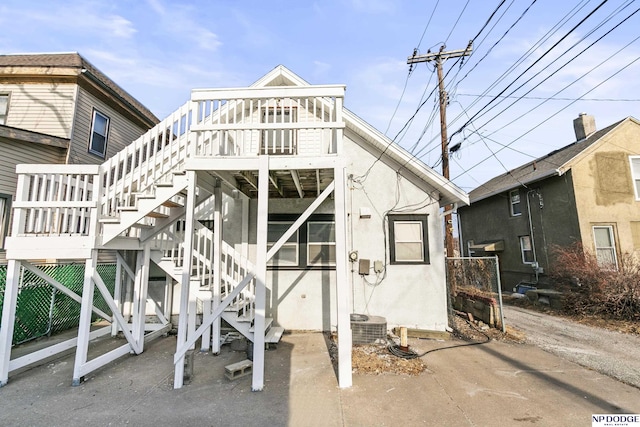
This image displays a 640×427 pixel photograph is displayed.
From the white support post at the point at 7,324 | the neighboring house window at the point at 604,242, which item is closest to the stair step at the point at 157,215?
the white support post at the point at 7,324

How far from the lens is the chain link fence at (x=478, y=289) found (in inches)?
255

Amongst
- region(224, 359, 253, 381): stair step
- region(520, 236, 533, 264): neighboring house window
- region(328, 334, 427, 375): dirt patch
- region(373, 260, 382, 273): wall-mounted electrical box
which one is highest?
region(520, 236, 533, 264): neighboring house window

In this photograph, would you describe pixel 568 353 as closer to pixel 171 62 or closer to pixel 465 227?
pixel 171 62

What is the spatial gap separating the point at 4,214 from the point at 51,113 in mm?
2928

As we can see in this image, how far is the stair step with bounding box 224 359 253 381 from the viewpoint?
3.91 m

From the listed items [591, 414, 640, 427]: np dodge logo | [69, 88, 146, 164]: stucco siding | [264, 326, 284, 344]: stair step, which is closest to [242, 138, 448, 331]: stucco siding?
[264, 326, 284, 344]: stair step

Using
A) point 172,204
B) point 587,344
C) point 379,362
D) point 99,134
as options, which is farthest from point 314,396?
point 99,134

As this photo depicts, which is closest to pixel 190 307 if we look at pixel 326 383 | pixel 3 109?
pixel 326 383

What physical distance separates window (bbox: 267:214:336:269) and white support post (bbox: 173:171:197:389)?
2.42m

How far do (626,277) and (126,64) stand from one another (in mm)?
14663

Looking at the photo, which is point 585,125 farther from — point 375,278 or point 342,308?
point 342,308

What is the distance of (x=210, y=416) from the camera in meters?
3.06

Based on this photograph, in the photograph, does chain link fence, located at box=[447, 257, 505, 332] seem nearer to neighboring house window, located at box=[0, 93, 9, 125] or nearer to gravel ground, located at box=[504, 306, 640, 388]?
gravel ground, located at box=[504, 306, 640, 388]

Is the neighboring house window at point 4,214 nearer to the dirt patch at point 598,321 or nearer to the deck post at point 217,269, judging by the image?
the deck post at point 217,269
